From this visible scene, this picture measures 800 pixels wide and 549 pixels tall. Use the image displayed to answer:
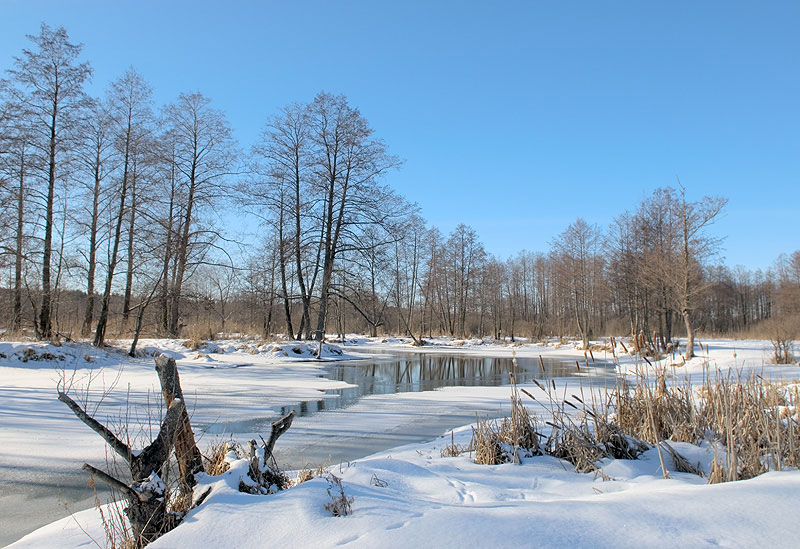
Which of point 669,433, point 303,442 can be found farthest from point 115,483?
point 669,433

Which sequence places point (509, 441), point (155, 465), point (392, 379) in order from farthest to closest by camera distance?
point (392, 379), point (509, 441), point (155, 465)

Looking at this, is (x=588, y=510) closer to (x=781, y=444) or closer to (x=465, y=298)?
(x=781, y=444)

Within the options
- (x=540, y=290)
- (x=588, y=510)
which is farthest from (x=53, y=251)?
(x=540, y=290)

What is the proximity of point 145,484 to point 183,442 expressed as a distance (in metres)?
0.58

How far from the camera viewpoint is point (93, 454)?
16.1ft

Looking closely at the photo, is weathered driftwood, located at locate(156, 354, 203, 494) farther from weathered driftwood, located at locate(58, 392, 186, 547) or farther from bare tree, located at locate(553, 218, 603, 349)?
bare tree, located at locate(553, 218, 603, 349)

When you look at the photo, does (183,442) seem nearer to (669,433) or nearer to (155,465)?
(155,465)

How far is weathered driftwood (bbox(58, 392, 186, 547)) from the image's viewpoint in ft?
8.27

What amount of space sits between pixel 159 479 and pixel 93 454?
2.86 metres

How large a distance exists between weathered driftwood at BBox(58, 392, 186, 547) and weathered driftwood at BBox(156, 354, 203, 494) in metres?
0.13

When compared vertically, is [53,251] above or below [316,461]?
above

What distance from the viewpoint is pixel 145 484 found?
8.72 feet

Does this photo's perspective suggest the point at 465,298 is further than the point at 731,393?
Yes

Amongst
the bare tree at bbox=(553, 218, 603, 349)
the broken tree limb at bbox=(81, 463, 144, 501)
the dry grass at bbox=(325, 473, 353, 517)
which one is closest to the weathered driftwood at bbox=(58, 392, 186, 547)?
the broken tree limb at bbox=(81, 463, 144, 501)
